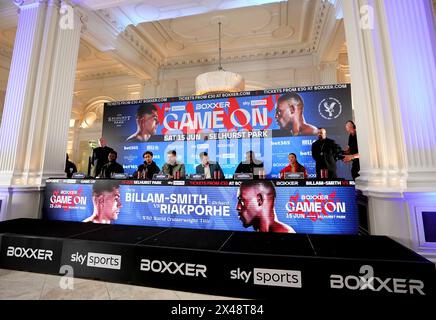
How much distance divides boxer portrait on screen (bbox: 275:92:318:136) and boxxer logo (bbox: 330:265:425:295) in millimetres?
3137

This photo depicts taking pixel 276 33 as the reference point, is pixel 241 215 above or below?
below

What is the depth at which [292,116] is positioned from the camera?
4.18 m

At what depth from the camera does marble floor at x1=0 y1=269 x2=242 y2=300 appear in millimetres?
1437

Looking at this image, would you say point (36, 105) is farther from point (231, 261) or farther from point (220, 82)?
point (231, 261)

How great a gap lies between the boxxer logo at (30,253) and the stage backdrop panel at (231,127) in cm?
286

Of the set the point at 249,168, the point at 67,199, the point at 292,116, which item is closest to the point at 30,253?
the point at 67,199

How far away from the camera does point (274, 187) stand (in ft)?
6.82

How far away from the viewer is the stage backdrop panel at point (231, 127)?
Answer: 409 centimetres

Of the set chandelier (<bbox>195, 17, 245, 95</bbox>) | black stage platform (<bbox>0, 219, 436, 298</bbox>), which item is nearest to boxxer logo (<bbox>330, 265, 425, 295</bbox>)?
black stage platform (<bbox>0, 219, 436, 298</bbox>)

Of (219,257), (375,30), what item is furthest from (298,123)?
(219,257)

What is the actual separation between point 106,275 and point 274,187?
5.08 feet

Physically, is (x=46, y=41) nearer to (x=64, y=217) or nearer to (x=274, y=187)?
(x=64, y=217)

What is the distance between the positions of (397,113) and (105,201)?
300cm

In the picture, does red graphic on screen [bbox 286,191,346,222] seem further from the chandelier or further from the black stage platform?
the chandelier
